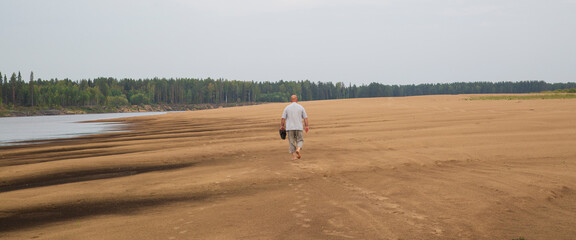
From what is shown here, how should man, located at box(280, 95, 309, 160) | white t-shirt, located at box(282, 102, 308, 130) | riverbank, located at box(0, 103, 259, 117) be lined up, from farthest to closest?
riverbank, located at box(0, 103, 259, 117)
white t-shirt, located at box(282, 102, 308, 130)
man, located at box(280, 95, 309, 160)

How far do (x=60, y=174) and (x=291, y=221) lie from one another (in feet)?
26.8

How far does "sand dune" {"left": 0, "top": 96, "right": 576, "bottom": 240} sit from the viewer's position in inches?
229

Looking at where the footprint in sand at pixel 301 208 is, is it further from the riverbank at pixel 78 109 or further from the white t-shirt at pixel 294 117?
the riverbank at pixel 78 109

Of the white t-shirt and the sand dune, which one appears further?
the white t-shirt

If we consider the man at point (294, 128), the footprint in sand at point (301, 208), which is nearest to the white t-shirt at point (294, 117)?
the man at point (294, 128)

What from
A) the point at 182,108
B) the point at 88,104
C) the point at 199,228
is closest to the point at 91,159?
the point at 199,228

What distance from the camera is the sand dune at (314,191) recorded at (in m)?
5.80

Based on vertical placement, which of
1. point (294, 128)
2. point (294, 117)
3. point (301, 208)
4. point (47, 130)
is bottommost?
point (47, 130)

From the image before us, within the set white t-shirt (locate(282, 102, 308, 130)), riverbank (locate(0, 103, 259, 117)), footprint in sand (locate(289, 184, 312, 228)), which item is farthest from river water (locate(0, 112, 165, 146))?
riverbank (locate(0, 103, 259, 117))

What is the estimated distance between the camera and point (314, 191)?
818cm

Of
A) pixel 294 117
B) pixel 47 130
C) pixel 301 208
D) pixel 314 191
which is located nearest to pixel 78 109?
pixel 47 130

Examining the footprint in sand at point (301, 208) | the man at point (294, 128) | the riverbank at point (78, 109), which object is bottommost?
the riverbank at point (78, 109)

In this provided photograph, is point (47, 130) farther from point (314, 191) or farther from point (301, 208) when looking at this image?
point (301, 208)

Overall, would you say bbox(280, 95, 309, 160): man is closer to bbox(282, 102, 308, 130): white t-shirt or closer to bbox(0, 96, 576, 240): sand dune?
bbox(282, 102, 308, 130): white t-shirt
